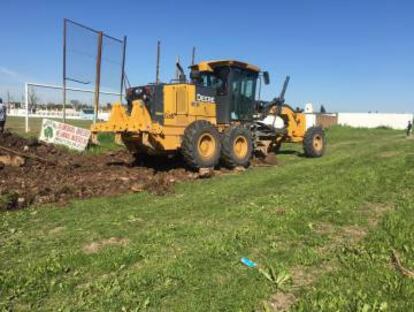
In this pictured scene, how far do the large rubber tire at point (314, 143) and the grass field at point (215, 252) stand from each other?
7.04 m

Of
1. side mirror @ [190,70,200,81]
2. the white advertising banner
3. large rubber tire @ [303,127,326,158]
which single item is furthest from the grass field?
large rubber tire @ [303,127,326,158]

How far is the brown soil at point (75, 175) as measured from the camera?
770 centimetres

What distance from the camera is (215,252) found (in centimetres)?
459

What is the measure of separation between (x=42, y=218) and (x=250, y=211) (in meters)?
3.16

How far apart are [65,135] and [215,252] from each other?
10755 millimetres

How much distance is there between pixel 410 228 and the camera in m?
5.31

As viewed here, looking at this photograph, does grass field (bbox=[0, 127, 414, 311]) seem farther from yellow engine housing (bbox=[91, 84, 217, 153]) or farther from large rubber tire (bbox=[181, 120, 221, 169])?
large rubber tire (bbox=[181, 120, 221, 169])

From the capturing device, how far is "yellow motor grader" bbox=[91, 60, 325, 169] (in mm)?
10148

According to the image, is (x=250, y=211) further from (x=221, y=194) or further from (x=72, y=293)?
(x=72, y=293)

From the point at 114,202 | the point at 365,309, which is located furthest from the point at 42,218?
the point at 365,309

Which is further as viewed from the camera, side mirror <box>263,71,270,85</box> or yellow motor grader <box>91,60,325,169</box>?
side mirror <box>263,71,270,85</box>

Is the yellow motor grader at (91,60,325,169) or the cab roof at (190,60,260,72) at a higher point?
the cab roof at (190,60,260,72)

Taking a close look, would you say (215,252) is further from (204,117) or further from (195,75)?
(195,75)

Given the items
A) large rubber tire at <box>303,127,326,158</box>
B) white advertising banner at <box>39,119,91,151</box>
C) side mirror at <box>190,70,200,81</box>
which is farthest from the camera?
large rubber tire at <box>303,127,326,158</box>
